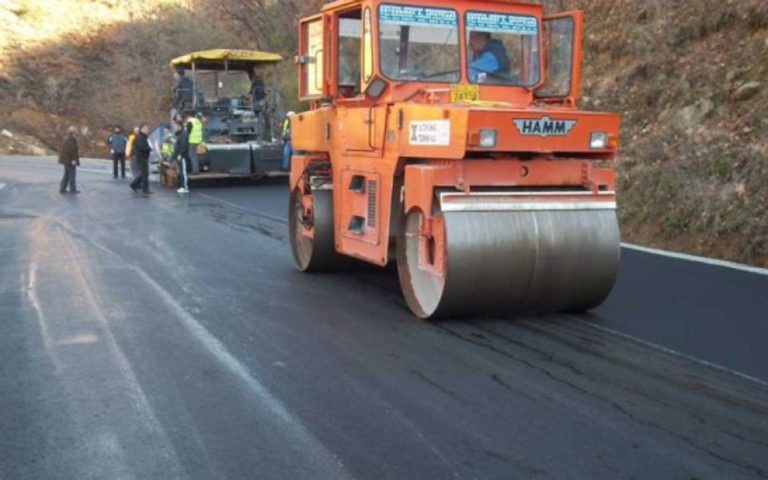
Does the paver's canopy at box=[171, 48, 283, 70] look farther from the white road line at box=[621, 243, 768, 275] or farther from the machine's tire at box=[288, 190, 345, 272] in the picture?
the white road line at box=[621, 243, 768, 275]

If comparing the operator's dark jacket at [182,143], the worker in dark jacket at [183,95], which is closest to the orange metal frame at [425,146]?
the operator's dark jacket at [182,143]

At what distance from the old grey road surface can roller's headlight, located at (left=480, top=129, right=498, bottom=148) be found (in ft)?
4.53

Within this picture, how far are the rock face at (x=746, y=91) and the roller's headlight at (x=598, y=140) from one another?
6633 mm

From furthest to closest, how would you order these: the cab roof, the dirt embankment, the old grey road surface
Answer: the dirt embankment, the cab roof, the old grey road surface

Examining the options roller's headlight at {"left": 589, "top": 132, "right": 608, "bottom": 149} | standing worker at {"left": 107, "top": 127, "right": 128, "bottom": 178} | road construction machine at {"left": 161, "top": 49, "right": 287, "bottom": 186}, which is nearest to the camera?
roller's headlight at {"left": 589, "top": 132, "right": 608, "bottom": 149}

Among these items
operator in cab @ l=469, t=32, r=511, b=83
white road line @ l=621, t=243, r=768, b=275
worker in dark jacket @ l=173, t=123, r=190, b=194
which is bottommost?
white road line @ l=621, t=243, r=768, b=275

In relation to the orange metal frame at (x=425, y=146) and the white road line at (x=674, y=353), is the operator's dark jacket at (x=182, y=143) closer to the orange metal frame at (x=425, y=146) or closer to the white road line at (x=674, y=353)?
the orange metal frame at (x=425, y=146)

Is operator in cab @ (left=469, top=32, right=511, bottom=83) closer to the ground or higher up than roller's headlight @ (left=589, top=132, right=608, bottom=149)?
higher up

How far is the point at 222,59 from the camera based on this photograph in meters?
21.2

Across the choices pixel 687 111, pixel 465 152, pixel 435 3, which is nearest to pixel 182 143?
pixel 687 111

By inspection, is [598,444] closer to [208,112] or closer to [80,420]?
[80,420]

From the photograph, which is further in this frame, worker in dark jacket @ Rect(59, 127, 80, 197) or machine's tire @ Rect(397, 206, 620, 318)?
worker in dark jacket @ Rect(59, 127, 80, 197)

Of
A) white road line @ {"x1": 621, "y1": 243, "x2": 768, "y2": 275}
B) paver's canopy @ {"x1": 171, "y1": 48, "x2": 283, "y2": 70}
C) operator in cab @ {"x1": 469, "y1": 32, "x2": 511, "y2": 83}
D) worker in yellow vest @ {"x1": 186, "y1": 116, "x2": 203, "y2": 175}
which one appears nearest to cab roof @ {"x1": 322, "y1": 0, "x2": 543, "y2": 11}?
operator in cab @ {"x1": 469, "y1": 32, "x2": 511, "y2": 83}

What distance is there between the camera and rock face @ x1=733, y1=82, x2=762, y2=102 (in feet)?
41.0
